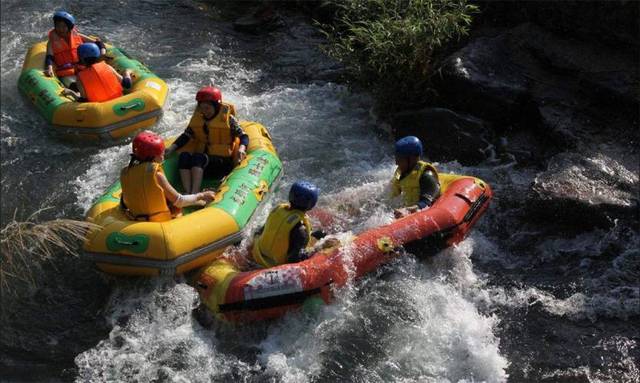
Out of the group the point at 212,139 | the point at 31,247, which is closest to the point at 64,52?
the point at 212,139

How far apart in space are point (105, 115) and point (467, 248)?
4.67m

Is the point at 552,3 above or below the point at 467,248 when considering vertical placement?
above

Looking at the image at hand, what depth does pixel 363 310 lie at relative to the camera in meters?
6.36

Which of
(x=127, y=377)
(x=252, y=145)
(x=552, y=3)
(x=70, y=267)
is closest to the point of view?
(x=127, y=377)

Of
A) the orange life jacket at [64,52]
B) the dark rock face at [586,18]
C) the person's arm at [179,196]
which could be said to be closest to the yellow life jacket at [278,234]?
the person's arm at [179,196]

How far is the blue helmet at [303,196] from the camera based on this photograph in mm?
6133

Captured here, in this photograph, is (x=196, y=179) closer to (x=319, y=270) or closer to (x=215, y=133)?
(x=215, y=133)

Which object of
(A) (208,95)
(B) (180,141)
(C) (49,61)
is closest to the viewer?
(A) (208,95)

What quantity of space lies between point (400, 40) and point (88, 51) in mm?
3813

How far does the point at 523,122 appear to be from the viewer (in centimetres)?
916

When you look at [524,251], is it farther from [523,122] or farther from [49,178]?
[49,178]

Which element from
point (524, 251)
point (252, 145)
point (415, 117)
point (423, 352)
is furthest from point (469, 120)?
point (423, 352)

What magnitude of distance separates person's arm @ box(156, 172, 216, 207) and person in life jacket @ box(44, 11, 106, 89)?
13.0 ft

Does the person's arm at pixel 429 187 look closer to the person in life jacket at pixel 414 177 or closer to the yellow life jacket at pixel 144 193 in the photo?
the person in life jacket at pixel 414 177
